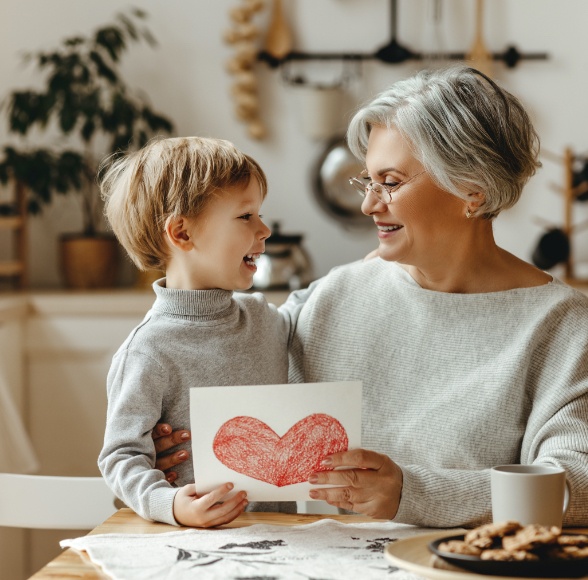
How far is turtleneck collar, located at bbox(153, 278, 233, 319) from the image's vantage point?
1307 millimetres

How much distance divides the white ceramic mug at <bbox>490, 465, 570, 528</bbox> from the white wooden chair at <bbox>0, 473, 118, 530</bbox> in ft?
2.34

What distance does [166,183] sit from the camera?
132cm

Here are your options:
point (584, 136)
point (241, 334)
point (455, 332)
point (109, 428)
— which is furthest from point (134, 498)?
point (584, 136)

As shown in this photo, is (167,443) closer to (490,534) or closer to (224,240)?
(224,240)

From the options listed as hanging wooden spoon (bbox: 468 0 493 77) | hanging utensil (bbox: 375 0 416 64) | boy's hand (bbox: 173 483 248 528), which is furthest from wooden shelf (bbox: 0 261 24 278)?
boy's hand (bbox: 173 483 248 528)

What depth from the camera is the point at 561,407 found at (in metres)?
1.28

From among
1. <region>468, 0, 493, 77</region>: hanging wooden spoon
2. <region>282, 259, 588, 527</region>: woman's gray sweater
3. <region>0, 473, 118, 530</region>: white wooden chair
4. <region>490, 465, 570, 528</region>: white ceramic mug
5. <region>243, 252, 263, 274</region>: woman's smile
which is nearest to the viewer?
<region>490, 465, 570, 528</region>: white ceramic mug

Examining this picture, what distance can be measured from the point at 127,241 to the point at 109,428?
0.29m

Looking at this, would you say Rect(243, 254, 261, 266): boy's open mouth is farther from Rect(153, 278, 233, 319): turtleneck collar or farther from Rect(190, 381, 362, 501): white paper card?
Rect(190, 381, 362, 501): white paper card

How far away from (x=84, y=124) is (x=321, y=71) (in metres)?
0.84

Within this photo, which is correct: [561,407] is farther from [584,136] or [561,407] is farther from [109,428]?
[584,136]

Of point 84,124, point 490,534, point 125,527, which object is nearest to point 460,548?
point 490,534

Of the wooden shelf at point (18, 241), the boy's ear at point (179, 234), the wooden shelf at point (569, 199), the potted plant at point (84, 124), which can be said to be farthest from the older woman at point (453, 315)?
the wooden shelf at point (18, 241)

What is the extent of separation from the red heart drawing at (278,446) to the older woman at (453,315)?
0.17 meters
